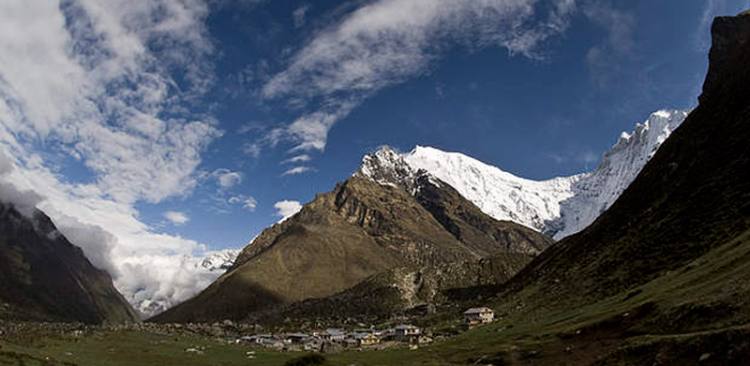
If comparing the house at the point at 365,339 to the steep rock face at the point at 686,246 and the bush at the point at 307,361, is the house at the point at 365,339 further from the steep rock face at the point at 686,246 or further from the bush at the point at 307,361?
the bush at the point at 307,361

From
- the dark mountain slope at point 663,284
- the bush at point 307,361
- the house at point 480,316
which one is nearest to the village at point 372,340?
the house at point 480,316

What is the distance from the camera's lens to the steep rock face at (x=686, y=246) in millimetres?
68750

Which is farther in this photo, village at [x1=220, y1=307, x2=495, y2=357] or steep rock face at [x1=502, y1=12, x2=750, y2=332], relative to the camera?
village at [x1=220, y1=307, x2=495, y2=357]

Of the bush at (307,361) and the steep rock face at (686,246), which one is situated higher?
the steep rock face at (686,246)

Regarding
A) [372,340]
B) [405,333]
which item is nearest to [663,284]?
[405,333]

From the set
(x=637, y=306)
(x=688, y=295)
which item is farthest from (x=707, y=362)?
(x=637, y=306)

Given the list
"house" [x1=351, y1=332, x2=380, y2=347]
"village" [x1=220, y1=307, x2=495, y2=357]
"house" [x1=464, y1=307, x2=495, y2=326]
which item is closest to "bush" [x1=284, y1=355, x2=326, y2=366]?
"village" [x1=220, y1=307, x2=495, y2=357]

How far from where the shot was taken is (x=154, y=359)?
12362 centimetres

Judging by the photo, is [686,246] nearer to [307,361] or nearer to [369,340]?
[307,361]

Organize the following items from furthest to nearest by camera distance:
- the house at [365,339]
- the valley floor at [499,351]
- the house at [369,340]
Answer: the house at [369,340], the house at [365,339], the valley floor at [499,351]

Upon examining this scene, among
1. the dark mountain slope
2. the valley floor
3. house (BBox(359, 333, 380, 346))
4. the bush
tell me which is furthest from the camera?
house (BBox(359, 333, 380, 346))

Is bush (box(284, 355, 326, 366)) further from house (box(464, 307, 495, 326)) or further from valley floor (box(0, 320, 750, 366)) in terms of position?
house (box(464, 307, 495, 326))

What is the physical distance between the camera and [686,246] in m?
129

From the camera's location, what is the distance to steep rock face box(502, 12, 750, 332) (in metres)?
68.8
